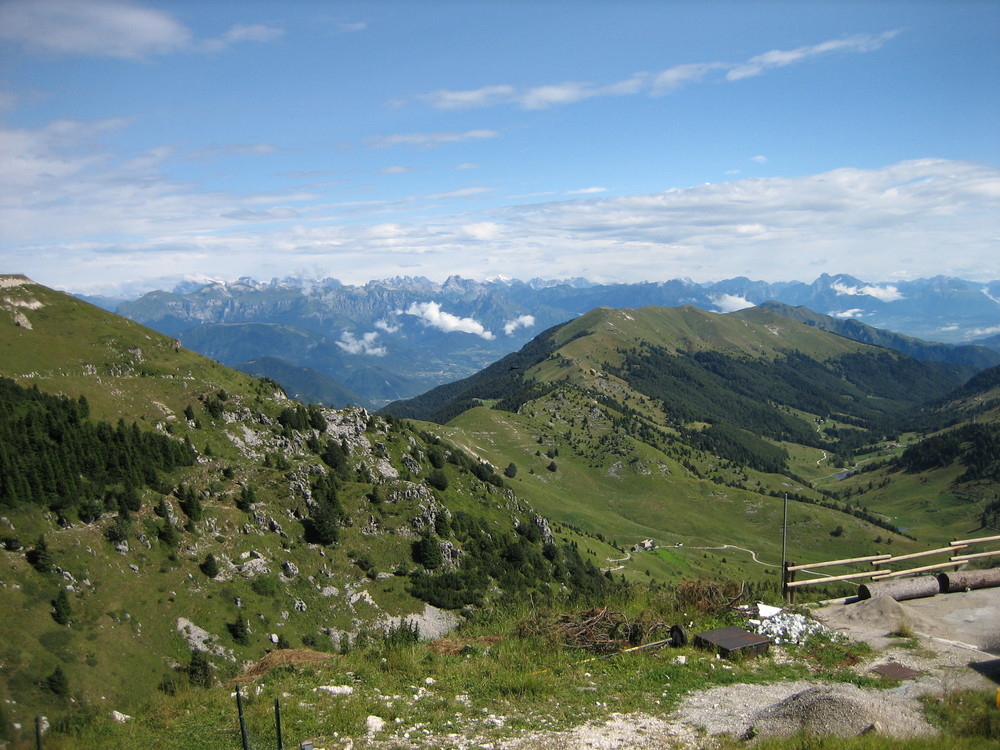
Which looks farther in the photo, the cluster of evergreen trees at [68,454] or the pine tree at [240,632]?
the pine tree at [240,632]

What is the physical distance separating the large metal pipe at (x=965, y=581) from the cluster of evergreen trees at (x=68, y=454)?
3108 inches

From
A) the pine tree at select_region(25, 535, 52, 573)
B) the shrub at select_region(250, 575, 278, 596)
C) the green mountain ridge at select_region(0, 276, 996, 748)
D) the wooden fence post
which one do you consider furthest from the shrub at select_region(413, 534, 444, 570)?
the wooden fence post

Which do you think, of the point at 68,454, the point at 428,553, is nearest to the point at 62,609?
the point at 68,454

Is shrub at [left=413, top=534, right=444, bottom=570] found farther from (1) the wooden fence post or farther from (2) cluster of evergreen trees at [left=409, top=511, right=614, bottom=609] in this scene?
(1) the wooden fence post

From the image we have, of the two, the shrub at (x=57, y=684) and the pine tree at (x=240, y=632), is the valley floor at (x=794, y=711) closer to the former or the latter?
the shrub at (x=57, y=684)

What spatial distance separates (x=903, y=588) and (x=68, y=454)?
273ft

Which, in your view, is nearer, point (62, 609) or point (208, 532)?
point (62, 609)

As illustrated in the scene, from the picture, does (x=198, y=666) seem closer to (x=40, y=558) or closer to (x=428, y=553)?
(x=40, y=558)

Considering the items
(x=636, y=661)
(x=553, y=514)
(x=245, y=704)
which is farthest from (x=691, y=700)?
(x=553, y=514)

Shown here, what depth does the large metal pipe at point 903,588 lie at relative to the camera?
26047 millimetres

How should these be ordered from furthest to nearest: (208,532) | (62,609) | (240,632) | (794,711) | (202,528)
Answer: (208,532) < (202,528) < (240,632) < (62,609) < (794,711)

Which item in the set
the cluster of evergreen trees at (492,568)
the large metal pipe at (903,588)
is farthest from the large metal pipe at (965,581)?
the cluster of evergreen trees at (492,568)

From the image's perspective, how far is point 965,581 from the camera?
27.0 m

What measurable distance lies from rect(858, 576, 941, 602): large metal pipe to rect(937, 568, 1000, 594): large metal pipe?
377mm
